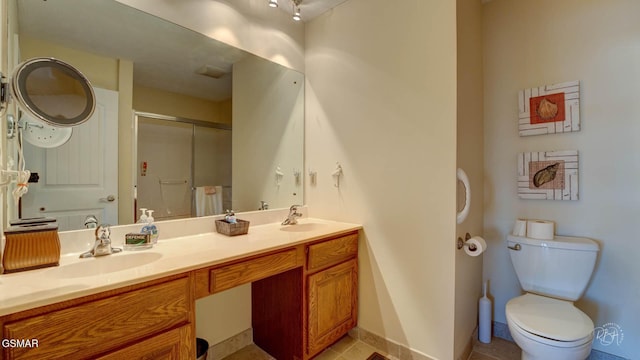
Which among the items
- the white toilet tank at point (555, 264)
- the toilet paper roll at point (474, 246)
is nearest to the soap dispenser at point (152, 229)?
the toilet paper roll at point (474, 246)

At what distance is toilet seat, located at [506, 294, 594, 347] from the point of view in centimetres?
130

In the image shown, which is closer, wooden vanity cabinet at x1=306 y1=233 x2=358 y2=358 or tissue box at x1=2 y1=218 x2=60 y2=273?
tissue box at x1=2 y1=218 x2=60 y2=273

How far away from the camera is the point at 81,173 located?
1332 mm

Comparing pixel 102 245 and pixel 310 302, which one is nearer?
pixel 102 245

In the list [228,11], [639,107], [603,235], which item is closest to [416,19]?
[228,11]

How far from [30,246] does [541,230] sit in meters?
2.62

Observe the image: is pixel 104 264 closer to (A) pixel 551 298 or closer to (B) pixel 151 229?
(B) pixel 151 229

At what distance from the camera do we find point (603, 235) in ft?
5.53

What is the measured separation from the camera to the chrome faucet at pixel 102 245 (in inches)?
48.4

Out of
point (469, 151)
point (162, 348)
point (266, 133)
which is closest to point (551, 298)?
point (469, 151)

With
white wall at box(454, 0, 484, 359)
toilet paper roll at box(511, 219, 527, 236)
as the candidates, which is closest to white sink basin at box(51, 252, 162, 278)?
white wall at box(454, 0, 484, 359)

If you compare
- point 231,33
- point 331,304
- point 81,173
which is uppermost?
point 231,33

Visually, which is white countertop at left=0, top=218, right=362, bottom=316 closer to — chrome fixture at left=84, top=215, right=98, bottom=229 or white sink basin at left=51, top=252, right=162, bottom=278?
white sink basin at left=51, top=252, right=162, bottom=278

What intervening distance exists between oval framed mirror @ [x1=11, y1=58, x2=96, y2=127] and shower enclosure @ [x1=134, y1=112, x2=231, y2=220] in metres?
0.45
